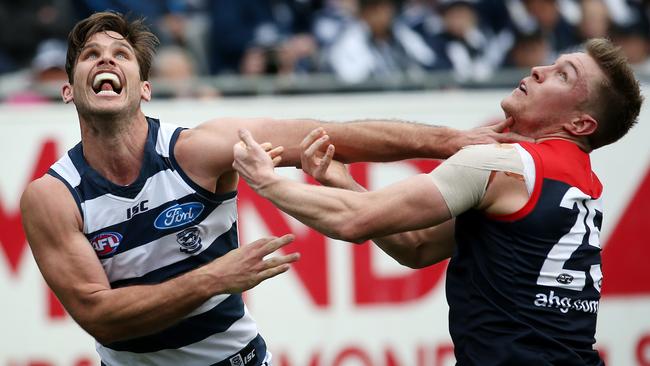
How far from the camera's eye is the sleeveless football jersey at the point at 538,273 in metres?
4.53

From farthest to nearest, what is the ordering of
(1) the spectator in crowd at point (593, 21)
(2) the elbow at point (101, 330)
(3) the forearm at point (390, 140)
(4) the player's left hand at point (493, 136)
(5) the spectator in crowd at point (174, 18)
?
(1) the spectator in crowd at point (593, 21), (5) the spectator in crowd at point (174, 18), (3) the forearm at point (390, 140), (4) the player's left hand at point (493, 136), (2) the elbow at point (101, 330)

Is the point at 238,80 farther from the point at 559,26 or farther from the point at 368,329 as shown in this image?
the point at 559,26

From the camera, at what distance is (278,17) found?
1061 cm

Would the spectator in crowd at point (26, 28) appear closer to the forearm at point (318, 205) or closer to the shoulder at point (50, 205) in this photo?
the shoulder at point (50, 205)

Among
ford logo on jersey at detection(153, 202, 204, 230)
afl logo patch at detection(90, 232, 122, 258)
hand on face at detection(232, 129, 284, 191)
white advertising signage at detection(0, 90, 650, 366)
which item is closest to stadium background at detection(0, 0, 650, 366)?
white advertising signage at detection(0, 90, 650, 366)

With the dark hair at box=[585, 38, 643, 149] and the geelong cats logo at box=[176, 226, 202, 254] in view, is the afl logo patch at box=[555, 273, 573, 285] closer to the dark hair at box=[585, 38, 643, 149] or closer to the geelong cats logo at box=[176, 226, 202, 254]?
the dark hair at box=[585, 38, 643, 149]

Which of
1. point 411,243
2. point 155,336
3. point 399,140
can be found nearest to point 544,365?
point 411,243

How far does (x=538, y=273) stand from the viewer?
4570 mm

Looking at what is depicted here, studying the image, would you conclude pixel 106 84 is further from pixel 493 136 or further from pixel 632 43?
pixel 632 43

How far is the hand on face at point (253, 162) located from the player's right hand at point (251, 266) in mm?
256

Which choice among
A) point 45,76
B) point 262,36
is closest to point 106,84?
point 45,76

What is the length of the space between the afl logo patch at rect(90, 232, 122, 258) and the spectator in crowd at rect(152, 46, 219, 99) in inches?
150

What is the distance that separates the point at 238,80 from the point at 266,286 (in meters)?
Answer: 1.71

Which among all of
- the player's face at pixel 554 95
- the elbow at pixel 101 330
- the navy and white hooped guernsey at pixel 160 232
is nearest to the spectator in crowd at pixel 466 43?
the player's face at pixel 554 95
